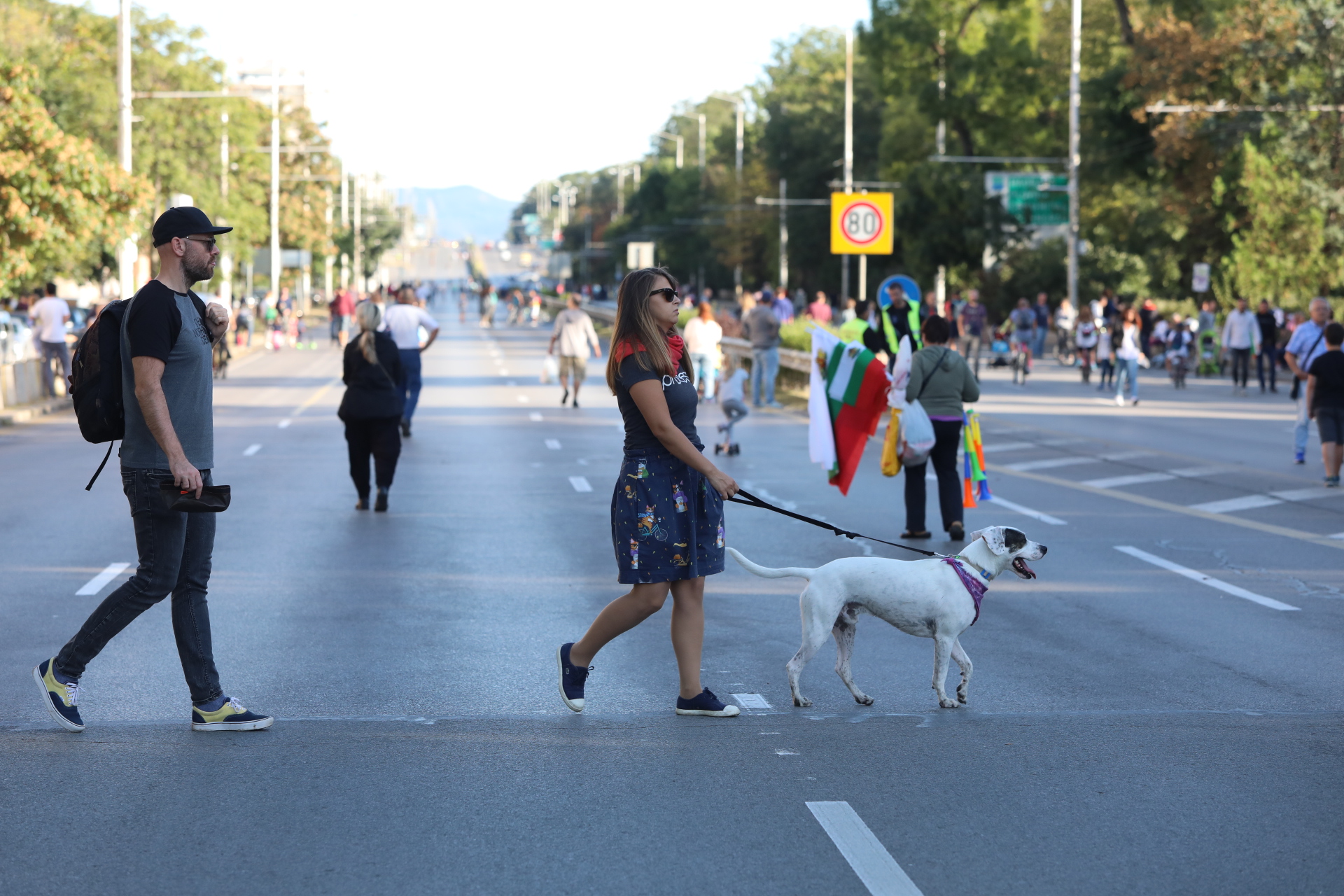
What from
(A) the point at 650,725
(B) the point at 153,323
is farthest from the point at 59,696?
(A) the point at 650,725

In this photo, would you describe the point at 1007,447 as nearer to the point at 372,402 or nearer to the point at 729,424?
the point at 729,424

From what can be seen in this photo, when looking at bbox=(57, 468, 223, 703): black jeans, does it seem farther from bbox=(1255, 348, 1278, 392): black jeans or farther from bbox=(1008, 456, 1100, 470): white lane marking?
bbox=(1255, 348, 1278, 392): black jeans

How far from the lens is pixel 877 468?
18.8 meters

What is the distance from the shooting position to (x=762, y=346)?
28297mm

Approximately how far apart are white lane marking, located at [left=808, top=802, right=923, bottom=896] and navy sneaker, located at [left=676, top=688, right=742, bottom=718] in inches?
50.1

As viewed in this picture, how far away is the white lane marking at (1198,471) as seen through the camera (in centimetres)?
1811

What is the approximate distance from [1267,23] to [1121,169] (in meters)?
13.2

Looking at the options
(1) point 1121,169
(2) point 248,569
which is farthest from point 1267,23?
(2) point 248,569

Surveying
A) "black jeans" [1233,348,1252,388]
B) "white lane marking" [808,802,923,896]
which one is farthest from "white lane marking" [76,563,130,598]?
"black jeans" [1233,348,1252,388]

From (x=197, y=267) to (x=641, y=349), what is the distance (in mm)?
1707

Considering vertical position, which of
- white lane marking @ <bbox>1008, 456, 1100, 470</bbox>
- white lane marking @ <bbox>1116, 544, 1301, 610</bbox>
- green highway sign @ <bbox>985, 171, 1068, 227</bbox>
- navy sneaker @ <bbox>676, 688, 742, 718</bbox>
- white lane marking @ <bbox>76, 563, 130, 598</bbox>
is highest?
green highway sign @ <bbox>985, 171, 1068, 227</bbox>

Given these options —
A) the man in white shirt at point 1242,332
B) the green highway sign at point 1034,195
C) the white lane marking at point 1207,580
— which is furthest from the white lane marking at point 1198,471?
the green highway sign at point 1034,195

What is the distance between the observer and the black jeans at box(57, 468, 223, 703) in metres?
6.48

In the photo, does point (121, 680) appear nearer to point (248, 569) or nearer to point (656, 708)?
point (656, 708)
